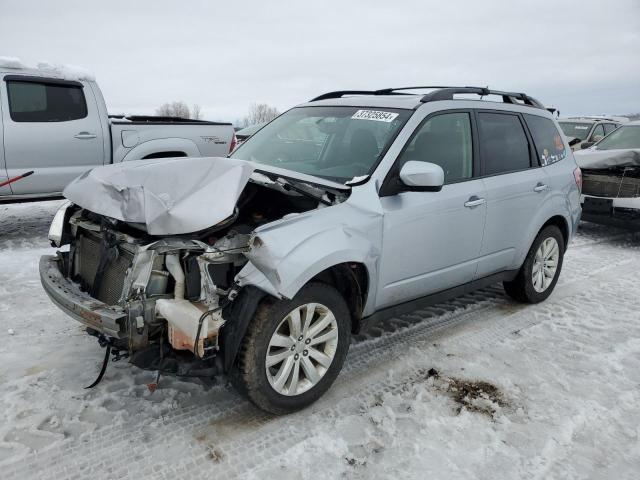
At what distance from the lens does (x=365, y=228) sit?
10.1 ft

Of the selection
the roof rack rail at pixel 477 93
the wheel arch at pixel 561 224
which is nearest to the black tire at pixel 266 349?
the roof rack rail at pixel 477 93

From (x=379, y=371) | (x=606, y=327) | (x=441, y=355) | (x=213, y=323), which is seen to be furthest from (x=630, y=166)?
(x=213, y=323)

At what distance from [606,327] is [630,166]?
415cm

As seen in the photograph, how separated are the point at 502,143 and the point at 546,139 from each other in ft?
2.61

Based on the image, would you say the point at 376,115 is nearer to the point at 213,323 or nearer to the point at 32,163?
the point at 213,323

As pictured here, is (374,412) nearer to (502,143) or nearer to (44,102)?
(502,143)

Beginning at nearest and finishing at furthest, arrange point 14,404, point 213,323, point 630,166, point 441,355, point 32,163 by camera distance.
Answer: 1. point 213,323
2. point 14,404
3. point 441,355
4. point 32,163
5. point 630,166

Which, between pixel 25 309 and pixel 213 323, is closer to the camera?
pixel 213 323

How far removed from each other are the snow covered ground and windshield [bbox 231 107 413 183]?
140 cm

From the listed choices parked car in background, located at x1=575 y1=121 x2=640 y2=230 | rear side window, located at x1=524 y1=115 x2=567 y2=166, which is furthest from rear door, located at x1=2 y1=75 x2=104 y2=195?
parked car in background, located at x1=575 y1=121 x2=640 y2=230

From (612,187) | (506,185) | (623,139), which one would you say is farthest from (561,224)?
(623,139)

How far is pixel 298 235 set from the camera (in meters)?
2.71

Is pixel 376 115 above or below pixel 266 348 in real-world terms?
above

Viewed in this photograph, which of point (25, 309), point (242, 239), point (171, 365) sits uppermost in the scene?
point (242, 239)
